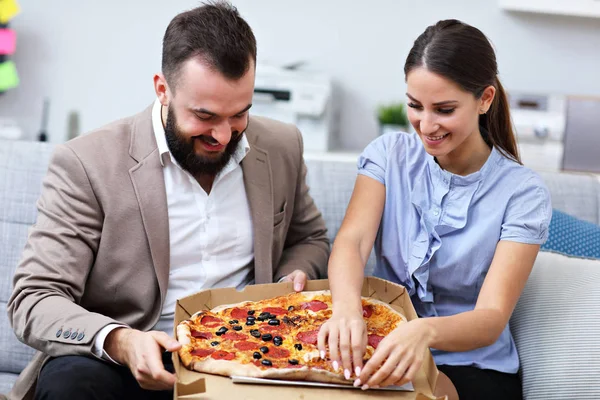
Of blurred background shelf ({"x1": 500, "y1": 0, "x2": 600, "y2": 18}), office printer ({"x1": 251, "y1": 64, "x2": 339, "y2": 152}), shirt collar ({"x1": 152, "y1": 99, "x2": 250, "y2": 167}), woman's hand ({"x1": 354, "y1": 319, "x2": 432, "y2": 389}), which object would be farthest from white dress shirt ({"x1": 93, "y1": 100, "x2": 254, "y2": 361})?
blurred background shelf ({"x1": 500, "y1": 0, "x2": 600, "y2": 18})

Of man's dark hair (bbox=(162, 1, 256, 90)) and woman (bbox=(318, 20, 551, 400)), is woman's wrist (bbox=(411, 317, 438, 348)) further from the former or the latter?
man's dark hair (bbox=(162, 1, 256, 90))

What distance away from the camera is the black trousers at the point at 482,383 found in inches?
66.7

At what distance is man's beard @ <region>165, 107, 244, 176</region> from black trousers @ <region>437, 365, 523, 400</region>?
28.5 inches

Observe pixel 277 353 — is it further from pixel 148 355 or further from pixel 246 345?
pixel 148 355

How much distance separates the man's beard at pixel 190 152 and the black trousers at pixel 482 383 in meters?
0.72

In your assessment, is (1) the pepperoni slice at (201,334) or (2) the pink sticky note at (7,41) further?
(2) the pink sticky note at (7,41)

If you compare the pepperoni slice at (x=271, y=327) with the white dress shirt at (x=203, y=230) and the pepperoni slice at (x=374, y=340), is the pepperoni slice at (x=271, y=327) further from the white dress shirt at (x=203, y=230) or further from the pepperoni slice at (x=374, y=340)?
the white dress shirt at (x=203, y=230)

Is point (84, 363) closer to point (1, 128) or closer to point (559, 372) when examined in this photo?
point (559, 372)

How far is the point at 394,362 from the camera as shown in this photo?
1.29 metres

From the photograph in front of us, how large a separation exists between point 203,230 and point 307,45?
2.19m

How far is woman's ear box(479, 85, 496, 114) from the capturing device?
1.74 m

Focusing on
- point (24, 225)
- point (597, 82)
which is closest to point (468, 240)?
point (24, 225)

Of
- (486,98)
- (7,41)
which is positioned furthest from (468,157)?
(7,41)

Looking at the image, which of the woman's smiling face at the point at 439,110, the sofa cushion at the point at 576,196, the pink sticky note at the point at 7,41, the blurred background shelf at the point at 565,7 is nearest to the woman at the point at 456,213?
the woman's smiling face at the point at 439,110
